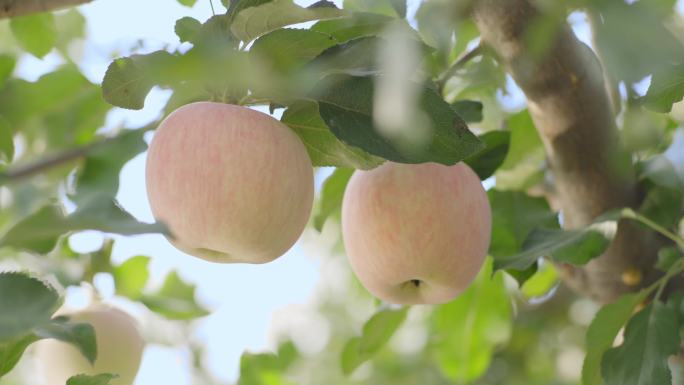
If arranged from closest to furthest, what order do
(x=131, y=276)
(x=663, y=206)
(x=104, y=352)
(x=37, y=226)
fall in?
(x=37, y=226) < (x=104, y=352) < (x=663, y=206) < (x=131, y=276)

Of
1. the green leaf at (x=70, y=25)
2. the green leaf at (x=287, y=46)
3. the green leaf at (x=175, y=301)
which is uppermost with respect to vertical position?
the green leaf at (x=287, y=46)

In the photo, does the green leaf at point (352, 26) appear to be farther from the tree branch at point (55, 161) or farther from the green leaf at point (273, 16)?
the tree branch at point (55, 161)

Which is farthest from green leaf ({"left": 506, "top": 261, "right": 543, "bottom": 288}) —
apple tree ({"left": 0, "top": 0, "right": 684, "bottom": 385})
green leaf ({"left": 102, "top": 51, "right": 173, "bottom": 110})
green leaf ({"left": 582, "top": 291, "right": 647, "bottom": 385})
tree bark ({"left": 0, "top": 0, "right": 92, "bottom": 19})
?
tree bark ({"left": 0, "top": 0, "right": 92, "bottom": 19})

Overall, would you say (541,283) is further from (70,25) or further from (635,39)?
(635,39)

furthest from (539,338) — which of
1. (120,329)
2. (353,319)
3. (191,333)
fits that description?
(120,329)

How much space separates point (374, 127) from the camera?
80 cm

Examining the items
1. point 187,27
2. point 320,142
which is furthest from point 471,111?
point 187,27

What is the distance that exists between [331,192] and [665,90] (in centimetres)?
48

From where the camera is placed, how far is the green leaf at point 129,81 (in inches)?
32.2

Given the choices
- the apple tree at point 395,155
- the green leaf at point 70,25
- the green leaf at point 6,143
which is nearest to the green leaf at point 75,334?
the apple tree at point 395,155

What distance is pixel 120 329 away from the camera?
1.12 m

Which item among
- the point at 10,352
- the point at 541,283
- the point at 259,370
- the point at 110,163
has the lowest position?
the point at 541,283

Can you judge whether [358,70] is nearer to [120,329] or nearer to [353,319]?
[120,329]

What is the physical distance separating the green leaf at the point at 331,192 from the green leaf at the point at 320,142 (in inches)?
12.6
